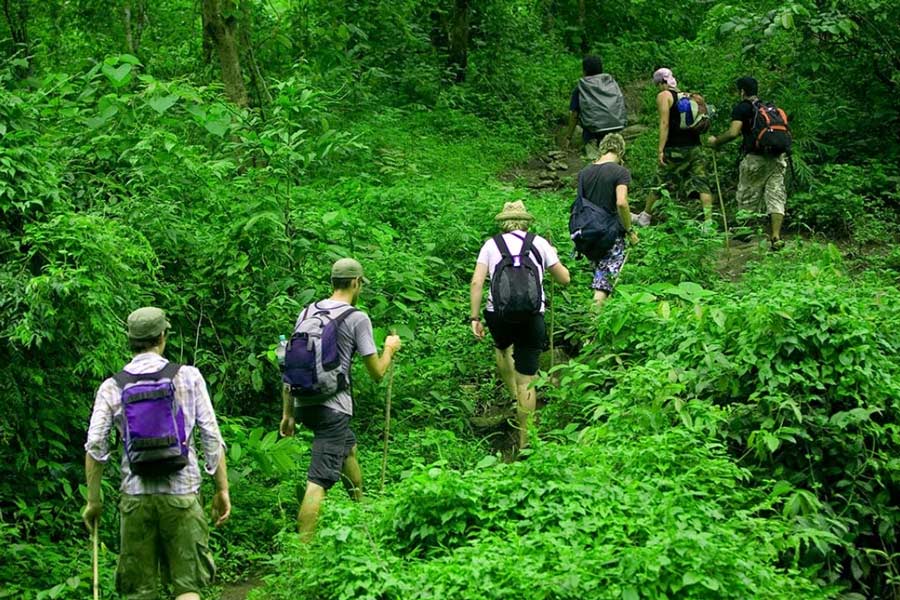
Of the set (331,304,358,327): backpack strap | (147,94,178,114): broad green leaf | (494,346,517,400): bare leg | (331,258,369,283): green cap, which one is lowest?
(494,346,517,400): bare leg

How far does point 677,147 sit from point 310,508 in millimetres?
7482

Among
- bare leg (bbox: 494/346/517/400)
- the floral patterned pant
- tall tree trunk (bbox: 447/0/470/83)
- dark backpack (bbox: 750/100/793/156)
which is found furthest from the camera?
tall tree trunk (bbox: 447/0/470/83)

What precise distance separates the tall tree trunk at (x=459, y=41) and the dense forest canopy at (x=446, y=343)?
4.75 metres

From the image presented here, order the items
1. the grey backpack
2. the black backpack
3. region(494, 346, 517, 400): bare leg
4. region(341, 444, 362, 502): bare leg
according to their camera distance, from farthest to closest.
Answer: the grey backpack < region(494, 346, 517, 400): bare leg < the black backpack < region(341, 444, 362, 502): bare leg

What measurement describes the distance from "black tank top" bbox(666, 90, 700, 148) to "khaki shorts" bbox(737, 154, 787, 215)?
0.62 metres

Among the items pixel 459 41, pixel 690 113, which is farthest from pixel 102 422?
pixel 459 41

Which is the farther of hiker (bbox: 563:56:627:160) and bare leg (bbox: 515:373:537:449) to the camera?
hiker (bbox: 563:56:627:160)

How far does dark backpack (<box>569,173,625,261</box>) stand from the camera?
963 cm

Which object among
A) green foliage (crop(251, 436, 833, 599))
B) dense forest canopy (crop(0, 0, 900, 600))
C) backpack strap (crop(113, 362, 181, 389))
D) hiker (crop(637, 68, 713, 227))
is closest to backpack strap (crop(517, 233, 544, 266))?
dense forest canopy (crop(0, 0, 900, 600))

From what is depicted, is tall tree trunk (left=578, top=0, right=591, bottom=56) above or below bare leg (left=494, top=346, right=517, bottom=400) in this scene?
above

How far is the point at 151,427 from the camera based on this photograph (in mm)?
5441

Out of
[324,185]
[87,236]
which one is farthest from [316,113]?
[87,236]

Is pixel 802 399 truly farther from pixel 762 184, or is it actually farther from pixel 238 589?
pixel 762 184

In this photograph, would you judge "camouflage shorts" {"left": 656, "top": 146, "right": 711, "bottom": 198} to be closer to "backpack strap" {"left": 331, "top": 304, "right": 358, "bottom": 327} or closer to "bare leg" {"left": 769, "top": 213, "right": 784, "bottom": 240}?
"bare leg" {"left": 769, "top": 213, "right": 784, "bottom": 240}
